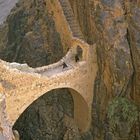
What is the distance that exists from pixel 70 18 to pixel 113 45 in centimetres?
506

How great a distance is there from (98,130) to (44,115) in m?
4.92

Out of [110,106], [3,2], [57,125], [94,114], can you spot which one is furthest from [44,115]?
[3,2]

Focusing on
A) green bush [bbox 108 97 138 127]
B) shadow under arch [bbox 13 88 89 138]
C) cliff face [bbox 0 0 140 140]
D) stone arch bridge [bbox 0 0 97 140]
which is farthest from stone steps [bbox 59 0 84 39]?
green bush [bbox 108 97 138 127]

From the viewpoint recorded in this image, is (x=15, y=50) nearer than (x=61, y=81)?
No

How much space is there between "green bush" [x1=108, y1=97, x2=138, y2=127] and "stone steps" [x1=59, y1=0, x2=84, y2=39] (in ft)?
19.8

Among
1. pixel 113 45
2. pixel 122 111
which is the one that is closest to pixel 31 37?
pixel 113 45

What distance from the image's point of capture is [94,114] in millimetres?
34062

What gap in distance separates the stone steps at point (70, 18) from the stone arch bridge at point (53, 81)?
8 cm

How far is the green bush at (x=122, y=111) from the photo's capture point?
30.6 metres

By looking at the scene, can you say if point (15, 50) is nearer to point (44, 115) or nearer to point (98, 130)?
point (44, 115)

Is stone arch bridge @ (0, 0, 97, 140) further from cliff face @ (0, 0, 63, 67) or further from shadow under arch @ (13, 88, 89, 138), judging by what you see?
cliff face @ (0, 0, 63, 67)

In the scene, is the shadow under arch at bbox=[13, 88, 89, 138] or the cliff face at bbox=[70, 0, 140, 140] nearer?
the cliff face at bbox=[70, 0, 140, 140]

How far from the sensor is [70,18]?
112 feet

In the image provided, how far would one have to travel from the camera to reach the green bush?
30.6 meters
